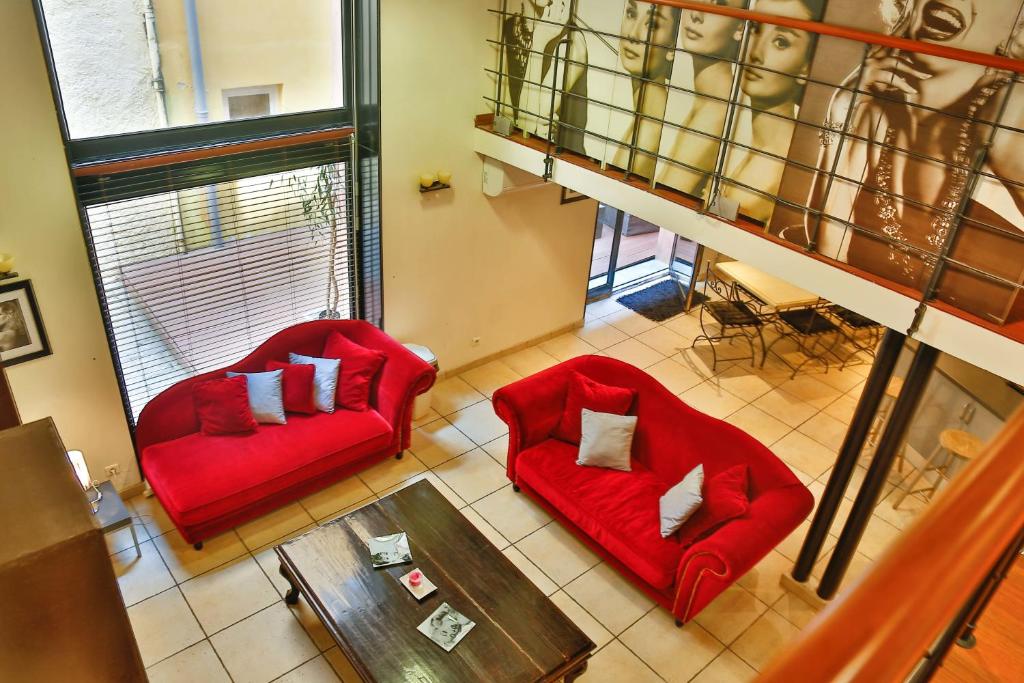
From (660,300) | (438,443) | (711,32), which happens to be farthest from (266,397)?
(660,300)

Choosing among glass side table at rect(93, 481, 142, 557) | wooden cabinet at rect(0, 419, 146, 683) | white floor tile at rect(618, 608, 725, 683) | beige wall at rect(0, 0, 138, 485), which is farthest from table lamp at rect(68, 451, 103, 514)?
wooden cabinet at rect(0, 419, 146, 683)

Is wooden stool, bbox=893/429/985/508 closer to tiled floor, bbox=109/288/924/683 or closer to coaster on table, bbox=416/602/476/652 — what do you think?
tiled floor, bbox=109/288/924/683

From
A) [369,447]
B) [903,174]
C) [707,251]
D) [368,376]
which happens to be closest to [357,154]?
[368,376]

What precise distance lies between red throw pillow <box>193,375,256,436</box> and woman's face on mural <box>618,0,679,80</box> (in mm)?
3463

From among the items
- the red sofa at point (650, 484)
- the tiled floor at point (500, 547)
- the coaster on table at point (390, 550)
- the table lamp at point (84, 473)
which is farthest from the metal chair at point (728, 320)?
the table lamp at point (84, 473)

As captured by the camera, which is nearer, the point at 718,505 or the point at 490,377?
the point at 718,505

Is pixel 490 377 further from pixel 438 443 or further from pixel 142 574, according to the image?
pixel 142 574

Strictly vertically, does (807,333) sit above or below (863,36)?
below

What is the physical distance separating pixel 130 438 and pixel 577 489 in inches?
124

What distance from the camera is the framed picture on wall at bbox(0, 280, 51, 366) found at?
4.52 m

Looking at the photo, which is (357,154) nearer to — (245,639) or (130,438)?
(130,438)

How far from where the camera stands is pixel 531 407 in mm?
5688

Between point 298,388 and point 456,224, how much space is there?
194cm

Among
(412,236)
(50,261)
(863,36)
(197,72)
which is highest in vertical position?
(863,36)
